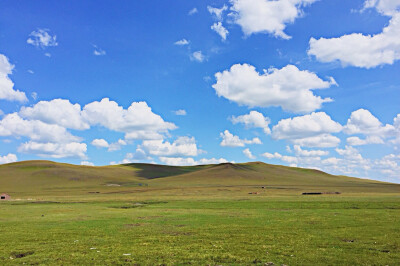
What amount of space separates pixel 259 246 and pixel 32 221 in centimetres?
2764

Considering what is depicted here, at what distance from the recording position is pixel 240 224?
3172 centimetres

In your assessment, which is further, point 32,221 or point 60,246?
point 32,221

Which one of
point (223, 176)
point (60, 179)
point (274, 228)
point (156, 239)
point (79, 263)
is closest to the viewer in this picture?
point (79, 263)

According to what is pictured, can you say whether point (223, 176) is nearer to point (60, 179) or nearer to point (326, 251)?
point (60, 179)

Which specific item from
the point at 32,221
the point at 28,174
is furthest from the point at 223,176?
the point at 32,221

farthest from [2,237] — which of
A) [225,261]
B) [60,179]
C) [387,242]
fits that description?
[60,179]

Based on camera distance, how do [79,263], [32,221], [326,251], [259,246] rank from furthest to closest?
[32,221] < [259,246] < [326,251] < [79,263]

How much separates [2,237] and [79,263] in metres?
12.5

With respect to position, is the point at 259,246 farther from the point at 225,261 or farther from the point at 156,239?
the point at 156,239

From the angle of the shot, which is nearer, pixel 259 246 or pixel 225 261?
pixel 225 261

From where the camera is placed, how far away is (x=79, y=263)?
17.0 meters

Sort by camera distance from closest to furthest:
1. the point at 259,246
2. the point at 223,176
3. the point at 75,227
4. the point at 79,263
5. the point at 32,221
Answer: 1. the point at 79,263
2. the point at 259,246
3. the point at 75,227
4. the point at 32,221
5. the point at 223,176

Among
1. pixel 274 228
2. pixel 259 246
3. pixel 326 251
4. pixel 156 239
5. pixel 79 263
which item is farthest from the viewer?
pixel 274 228

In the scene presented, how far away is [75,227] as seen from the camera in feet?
100
